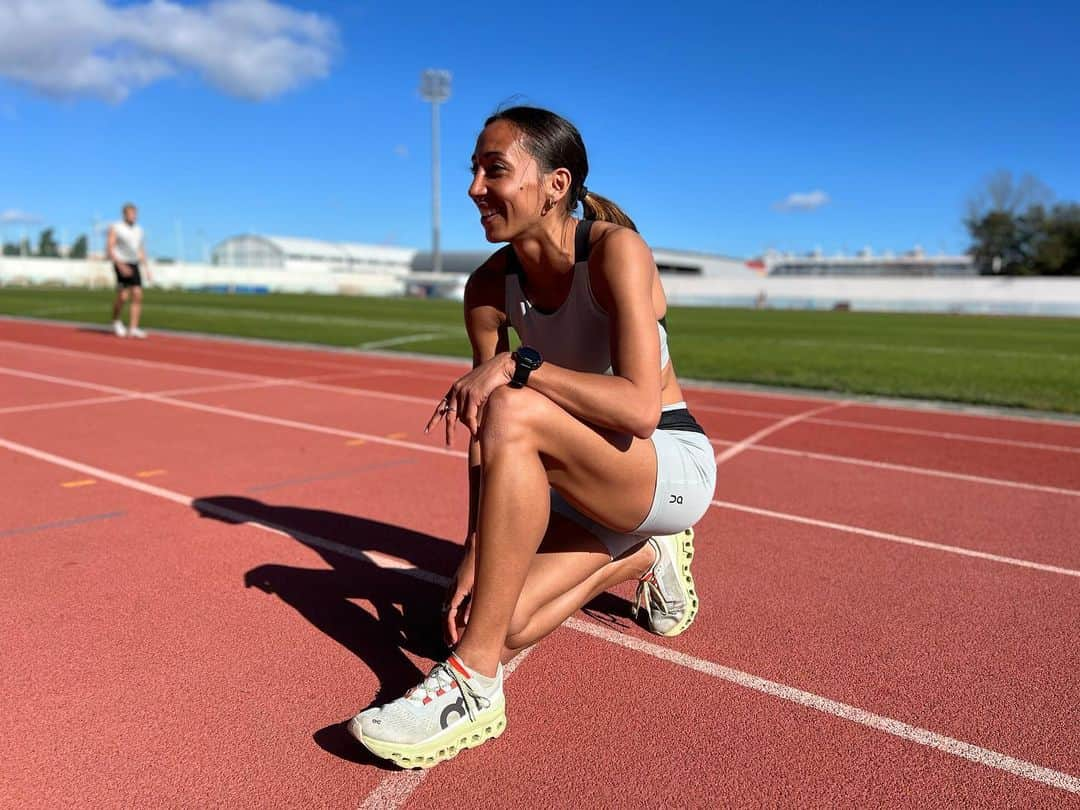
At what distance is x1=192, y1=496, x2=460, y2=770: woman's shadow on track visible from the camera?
2807 mm

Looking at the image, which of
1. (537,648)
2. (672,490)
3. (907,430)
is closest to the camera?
(672,490)

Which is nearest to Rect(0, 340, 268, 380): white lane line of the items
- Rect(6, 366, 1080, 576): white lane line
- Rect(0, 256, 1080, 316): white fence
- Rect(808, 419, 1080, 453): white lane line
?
Rect(6, 366, 1080, 576): white lane line

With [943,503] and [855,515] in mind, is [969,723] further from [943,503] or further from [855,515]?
[943,503]

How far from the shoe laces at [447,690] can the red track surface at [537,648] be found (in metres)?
0.15

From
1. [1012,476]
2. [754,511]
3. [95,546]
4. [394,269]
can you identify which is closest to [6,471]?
[95,546]

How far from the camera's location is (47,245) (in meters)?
105

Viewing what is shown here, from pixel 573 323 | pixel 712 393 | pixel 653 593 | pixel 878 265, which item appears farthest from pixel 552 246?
pixel 878 265

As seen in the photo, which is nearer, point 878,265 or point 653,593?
point 653,593

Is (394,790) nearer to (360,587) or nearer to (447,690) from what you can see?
(447,690)

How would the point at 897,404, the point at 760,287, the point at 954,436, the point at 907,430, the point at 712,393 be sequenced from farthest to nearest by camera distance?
1. the point at 760,287
2. the point at 712,393
3. the point at 897,404
4. the point at 907,430
5. the point at 954,436

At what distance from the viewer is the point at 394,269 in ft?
347

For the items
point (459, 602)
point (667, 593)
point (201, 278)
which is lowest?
point (667, 593)

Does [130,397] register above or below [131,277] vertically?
below

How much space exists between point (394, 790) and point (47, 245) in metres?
123
